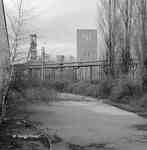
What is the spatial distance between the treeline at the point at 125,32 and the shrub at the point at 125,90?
0.78m

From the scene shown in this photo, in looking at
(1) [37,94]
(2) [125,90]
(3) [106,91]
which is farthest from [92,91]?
(1) [37,94]

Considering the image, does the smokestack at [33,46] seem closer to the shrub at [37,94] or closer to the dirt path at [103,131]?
the shrub at [37,94]

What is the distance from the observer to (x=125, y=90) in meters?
18.6

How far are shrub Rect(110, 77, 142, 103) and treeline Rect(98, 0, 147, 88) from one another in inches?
30.9

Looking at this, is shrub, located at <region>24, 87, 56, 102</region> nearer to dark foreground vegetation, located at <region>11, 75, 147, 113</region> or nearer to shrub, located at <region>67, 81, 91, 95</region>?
dark foreground vegetation, located at <region>11, 75, 147, 113</region>

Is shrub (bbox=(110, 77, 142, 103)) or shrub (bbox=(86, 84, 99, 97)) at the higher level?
shrub (bbox=(110, 77, 142, 103))

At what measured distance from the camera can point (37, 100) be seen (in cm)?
1259

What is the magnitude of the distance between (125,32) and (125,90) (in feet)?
19.1

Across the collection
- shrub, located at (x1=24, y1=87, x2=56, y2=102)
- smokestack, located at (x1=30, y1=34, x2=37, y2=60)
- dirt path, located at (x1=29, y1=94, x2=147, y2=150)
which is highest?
smokestack, located at (x1=30, y1=34, x2=37, y2=60)

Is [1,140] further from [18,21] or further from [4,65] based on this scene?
[18,21]

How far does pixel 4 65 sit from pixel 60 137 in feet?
10.9

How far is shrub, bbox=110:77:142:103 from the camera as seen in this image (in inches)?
719

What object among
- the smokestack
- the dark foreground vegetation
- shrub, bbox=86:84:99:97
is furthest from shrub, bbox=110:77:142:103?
the smokestack

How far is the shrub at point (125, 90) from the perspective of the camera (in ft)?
59.9
